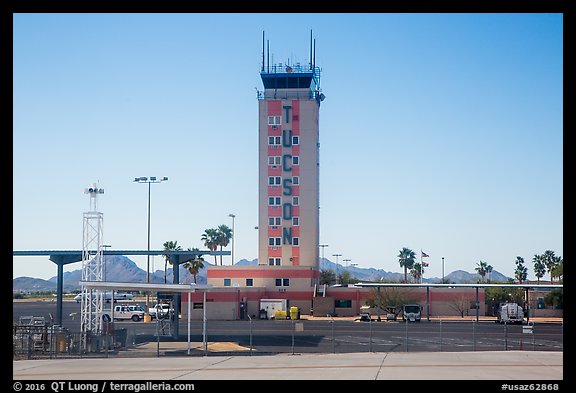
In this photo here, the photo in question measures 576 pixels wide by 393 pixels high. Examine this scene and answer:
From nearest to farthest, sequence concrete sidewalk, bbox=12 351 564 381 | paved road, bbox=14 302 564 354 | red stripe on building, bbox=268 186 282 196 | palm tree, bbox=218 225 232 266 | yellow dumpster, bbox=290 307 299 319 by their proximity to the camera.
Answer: concrete sidewalk, bbox=12 351 564 381 → paved road, bbox=14 302 564 354 → yellow dumpster, bbox=290 307 299 319 → red stripe on building, bbox=268 186 282 196 → palm tree, bbox=218 225 232 266

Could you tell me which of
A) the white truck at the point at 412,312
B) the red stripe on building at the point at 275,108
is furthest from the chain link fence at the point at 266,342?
the red stripe on building at the point at 275,108

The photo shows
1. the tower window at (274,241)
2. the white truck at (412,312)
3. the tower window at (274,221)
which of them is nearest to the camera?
the white truck at (412,312)

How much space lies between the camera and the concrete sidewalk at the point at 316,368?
25.8 metres

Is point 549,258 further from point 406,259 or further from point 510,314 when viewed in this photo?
point 510,314

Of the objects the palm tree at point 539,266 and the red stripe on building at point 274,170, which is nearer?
the red stripe on building at point 274,170

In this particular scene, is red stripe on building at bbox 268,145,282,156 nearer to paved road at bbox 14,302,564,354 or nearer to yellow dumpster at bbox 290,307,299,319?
yellow dumpster at bbox 290,307,299,319

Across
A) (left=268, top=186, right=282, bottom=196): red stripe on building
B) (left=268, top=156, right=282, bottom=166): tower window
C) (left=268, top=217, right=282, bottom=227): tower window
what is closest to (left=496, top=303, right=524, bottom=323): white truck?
(left=268, top=217, right=282, bottom=227): tower window

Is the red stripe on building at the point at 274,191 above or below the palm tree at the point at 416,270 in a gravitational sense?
above

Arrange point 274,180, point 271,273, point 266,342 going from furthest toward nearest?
point 274,180, point 271,273, point 266,342

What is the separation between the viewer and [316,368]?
2886 cm

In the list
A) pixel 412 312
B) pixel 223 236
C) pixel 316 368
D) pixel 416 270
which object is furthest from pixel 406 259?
pixel 316 368

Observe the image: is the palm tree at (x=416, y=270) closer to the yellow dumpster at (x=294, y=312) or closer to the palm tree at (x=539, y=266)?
the palm tree at (x=539, y=266)

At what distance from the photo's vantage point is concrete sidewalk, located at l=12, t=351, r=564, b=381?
25.8 metres
